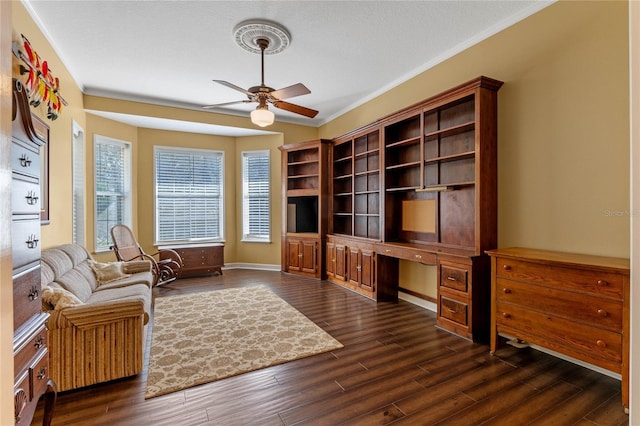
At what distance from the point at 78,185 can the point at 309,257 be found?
3865 mm

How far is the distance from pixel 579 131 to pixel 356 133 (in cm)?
291

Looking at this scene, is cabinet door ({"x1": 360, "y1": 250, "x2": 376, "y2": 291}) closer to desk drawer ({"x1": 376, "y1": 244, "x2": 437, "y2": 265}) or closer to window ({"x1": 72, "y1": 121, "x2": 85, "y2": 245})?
desk drawer ({"x1": 376, "y1": 244, "x2": 437, "y2": 265})

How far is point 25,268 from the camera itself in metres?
1.29

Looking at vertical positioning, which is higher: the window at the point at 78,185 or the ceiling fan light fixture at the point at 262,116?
the ceiling fan light fixture at the point at 262,116

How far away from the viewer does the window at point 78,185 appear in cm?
452

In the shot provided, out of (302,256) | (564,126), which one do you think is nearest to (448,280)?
(564,126)

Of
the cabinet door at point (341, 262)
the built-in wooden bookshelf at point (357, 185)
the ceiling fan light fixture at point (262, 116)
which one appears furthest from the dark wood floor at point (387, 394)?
the ceiling fan light fixture at point (262, 116)

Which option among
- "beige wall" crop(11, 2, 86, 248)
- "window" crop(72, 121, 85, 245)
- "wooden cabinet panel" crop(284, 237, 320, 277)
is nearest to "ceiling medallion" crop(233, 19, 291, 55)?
"beige wall" crop(11, 2, 86, 248)

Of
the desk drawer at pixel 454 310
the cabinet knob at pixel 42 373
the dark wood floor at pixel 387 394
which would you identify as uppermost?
the cabinet knob at pixel 42 373

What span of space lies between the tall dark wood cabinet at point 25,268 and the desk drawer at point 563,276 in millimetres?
3142

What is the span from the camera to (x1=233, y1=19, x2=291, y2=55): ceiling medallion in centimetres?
311

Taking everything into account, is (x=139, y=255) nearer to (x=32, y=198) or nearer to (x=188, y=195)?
(x=188, y=195)

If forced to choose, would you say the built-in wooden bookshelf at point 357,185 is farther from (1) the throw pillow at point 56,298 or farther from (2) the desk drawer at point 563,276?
(1) the throw pillow at point 56,298

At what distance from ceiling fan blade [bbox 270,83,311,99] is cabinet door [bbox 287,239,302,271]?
126 inches
